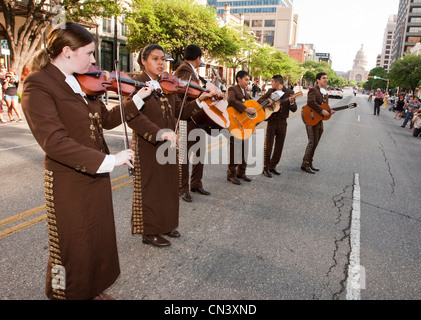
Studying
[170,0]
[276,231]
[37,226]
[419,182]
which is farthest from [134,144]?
[170,0]

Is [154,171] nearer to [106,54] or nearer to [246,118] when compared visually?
[246,118]

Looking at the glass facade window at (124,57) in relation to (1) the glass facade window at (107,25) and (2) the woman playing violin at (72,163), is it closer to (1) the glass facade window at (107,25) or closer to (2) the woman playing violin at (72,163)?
(1) the glass facade window at (107,25)

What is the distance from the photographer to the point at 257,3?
11512cm

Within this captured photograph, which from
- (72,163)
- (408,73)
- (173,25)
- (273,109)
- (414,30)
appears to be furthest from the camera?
(414,30)

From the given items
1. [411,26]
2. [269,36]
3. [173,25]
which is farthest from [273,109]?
[411,26]

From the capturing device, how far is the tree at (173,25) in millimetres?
24328

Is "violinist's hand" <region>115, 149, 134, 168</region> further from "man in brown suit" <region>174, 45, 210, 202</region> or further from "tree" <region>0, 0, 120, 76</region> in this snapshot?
"tree" <region>0, 0, 120, 76</region>

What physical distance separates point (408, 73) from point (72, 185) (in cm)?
5755

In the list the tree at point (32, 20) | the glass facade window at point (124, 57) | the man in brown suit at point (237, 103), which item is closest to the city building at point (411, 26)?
the glass facade window at point (124, 57)

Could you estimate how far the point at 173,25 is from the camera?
2500 centimetres

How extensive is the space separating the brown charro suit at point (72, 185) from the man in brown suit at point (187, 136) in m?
2.26

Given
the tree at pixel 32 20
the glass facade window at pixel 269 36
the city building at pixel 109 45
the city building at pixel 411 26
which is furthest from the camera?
the glass facade window at pixel 269 36

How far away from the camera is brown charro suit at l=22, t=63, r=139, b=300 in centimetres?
200

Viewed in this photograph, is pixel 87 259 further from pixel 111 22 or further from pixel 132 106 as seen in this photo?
pixel 111 22
